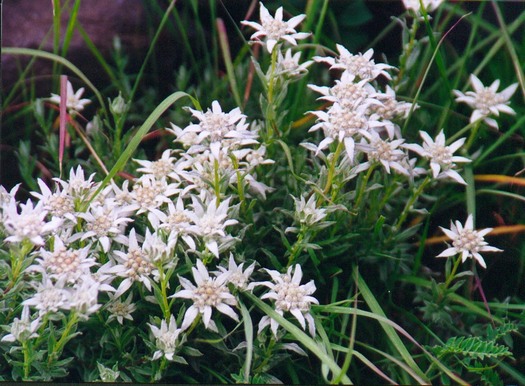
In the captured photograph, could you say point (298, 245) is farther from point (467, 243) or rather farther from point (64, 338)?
point (64, 338)

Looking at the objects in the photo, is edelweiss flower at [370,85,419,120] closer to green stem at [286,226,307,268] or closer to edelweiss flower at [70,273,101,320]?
green stem at [286,226,307,268]

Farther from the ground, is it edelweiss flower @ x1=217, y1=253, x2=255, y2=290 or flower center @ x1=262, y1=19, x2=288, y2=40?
flower center @ x1=262, y1=19, x2=288, y2=40

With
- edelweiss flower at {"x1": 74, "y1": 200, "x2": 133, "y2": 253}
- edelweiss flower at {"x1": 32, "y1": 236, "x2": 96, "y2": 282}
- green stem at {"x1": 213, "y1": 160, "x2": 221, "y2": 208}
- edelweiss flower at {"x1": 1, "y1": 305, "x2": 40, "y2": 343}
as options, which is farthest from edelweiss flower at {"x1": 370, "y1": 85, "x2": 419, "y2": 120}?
edelweiss flower at {"x1": 1, "y1": 305, "x2": 40, "y2": 343}

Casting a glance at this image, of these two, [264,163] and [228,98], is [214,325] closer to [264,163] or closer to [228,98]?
[264,163]

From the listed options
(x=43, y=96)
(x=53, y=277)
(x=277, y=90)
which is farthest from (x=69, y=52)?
(x=53, y=277)

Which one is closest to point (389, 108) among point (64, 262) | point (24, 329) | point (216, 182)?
point (216, 182)

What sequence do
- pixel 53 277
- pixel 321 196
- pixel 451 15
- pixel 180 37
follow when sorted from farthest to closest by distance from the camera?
pixel 180 37, pixel 451 15, pixel 321 196, pixel 53 277
